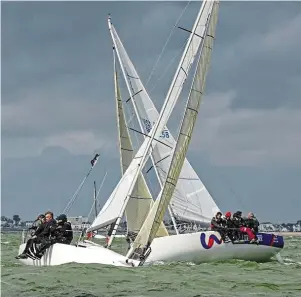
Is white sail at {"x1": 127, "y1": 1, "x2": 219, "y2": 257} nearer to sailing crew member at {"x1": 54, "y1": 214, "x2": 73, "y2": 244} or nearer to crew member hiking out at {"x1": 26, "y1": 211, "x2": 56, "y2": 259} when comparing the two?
sailing crew member at {"x1": 54, "y1": 214, "x2": 73, "y2": 244}

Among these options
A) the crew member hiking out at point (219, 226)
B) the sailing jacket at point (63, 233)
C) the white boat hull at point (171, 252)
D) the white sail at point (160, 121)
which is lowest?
the white boat hull at point (171, 252)

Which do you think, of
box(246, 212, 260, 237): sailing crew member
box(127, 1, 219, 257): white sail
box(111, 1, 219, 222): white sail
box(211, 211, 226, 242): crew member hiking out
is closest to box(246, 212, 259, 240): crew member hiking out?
box(246, 212, 260, 237): sailing crew member

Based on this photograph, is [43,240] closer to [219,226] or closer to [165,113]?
[165,113]

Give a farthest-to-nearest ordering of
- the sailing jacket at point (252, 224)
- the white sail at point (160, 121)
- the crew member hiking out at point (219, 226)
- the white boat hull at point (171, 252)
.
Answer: the sailing jacket at point (252, 224)
the crew member hiking out at point (219, 226)
the white sail at point (160, 121)
the white boat hull at point (171, 252)

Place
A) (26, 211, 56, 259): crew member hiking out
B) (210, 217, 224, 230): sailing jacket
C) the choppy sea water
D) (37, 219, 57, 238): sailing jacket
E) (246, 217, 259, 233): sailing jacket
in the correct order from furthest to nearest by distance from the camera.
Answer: (246, 217, 259, 233): sailing jacket < (210, 217, 224, 230): sailing jacket < (37, 219, 57, 238): sailing jacket < (26, 211, 56, 259): crew member hiking out < the choppy sea water

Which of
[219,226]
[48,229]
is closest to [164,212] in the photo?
[219,226]

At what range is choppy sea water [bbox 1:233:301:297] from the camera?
1502cm

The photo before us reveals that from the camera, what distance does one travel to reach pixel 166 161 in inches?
1292

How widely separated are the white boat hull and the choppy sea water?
0.84 meters

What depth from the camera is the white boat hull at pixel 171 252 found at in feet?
71.3

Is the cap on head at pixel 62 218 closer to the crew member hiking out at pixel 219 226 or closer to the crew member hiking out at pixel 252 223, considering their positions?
the crew member hiking out at pixel 219 226

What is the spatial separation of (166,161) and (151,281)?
1610 cm

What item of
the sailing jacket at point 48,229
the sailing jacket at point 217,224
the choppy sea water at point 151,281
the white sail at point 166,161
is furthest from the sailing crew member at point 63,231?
the white sail at point 166,161

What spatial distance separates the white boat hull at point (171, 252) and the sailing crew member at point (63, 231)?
0.55m
